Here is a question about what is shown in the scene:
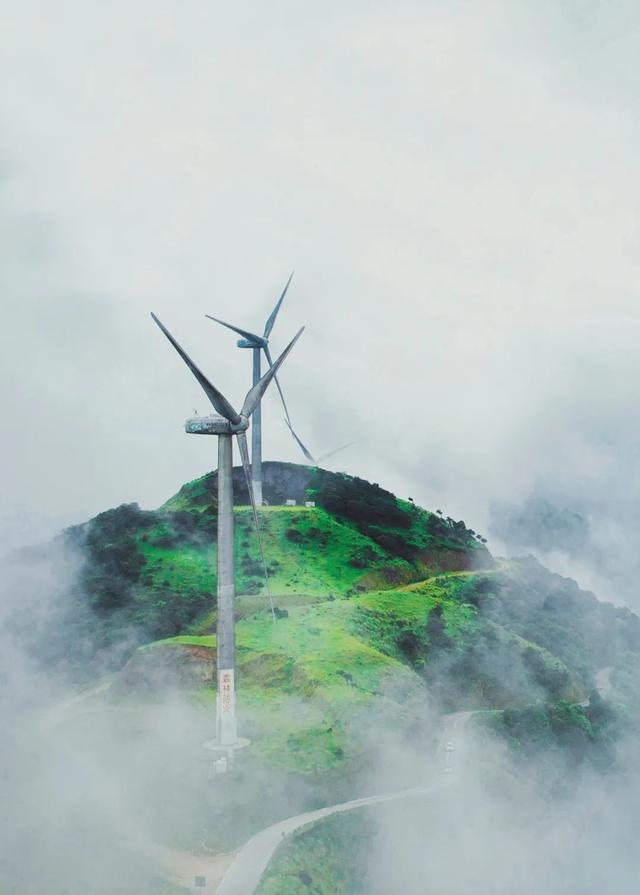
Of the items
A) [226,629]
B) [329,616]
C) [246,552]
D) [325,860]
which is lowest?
[325,860]

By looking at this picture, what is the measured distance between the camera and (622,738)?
118 m

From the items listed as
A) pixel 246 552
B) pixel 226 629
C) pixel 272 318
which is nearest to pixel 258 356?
pixel 272 318

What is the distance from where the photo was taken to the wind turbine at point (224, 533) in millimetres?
75000

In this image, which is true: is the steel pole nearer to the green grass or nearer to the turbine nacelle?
the turbine nacelle

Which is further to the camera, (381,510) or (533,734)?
(381,510)

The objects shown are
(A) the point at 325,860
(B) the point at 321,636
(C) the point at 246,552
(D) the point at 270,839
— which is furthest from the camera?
(C) the point at 246,552

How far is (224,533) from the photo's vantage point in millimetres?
76562

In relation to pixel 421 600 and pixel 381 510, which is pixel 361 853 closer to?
pixel 421 600

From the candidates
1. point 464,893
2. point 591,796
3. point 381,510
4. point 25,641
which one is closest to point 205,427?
point 464,893

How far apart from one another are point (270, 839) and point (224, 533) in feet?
83.8

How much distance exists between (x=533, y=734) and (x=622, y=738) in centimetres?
2069

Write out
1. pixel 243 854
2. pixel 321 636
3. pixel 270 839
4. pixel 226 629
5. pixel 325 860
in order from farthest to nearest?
pixel 321 636, pixel 226 629, pixel 325 860, pixel 270 839, pixel 243 854

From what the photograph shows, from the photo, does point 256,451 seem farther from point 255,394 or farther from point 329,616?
point 255,394

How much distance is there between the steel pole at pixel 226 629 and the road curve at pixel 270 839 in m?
8.73
